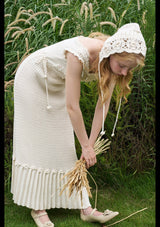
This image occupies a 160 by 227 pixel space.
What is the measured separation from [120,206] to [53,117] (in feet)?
3.25

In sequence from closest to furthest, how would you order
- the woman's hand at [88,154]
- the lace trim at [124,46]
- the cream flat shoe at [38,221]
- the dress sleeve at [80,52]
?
the lace trim at [124,46]
the dress sleeve at [80,52]
the woman's hand at [88,154]
the cream flat shoe at [38,221]

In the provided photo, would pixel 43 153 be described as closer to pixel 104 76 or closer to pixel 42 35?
pixel 104 76

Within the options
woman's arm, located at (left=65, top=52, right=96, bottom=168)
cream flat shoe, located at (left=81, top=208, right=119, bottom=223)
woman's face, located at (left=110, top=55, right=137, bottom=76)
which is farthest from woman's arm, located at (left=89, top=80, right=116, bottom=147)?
cream flat shoe, located at (left=81, top=208, right=119, bottom=223)

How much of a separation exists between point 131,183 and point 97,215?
643 millimetres

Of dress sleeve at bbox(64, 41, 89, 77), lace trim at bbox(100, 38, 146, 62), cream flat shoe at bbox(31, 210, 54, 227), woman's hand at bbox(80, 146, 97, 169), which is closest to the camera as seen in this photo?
lace trim at bbox(100, 38, 146, 62)

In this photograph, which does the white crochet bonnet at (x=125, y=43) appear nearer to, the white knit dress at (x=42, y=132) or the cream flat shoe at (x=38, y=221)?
the white knit dress at (x=42, y=132)

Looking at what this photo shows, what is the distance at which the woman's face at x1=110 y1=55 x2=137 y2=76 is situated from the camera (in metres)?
2.17

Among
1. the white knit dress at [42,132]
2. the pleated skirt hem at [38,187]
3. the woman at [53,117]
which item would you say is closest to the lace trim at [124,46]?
the woman at [53,117]

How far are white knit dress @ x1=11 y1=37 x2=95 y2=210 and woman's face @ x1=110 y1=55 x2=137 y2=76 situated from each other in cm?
28

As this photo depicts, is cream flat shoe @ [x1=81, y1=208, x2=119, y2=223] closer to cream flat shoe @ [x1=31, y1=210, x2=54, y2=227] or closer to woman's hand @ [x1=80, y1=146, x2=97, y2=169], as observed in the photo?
cream flat shoe @ [x1=31, y1=210, x2=54, y2=227]

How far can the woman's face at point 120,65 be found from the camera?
85.4 inches

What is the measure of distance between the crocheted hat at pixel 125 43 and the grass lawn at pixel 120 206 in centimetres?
131

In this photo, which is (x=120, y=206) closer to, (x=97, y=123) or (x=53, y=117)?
(x=97, y=123)

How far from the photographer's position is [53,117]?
102 inches
